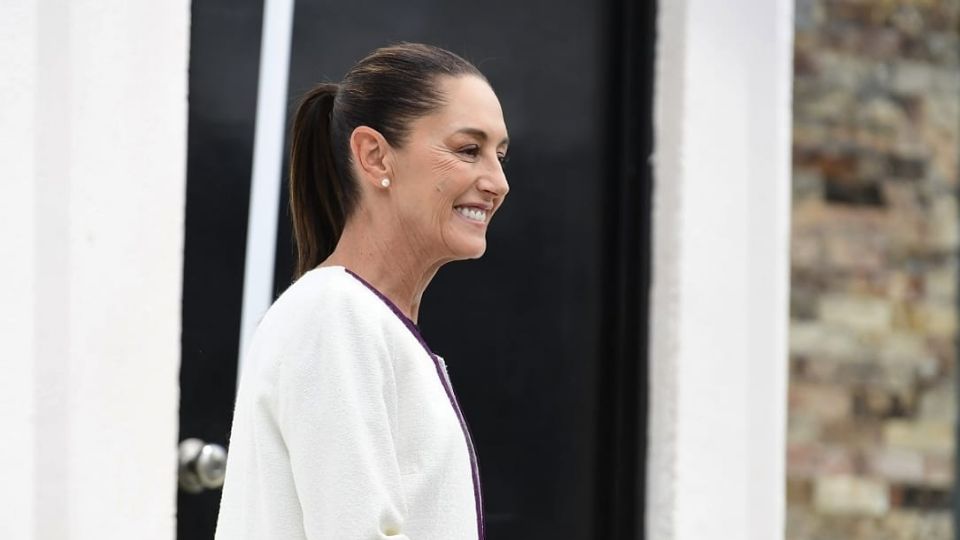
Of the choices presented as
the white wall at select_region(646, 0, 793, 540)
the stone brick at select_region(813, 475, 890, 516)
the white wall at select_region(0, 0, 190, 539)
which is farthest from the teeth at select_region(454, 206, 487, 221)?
the stone brick at select_region(813, 475, 890, 516)

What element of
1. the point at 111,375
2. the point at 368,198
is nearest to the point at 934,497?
the point at 111,375

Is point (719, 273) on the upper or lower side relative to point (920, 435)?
upper

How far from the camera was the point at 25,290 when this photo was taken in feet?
7.18

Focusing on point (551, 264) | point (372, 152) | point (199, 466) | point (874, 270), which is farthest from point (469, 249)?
point (874, 270)

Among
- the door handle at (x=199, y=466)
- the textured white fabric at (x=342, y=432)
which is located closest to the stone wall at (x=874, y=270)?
the door handle at (x=199, y=466)

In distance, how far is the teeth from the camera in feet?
5.32

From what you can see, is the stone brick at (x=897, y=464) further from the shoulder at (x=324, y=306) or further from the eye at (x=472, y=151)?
the shoulder at (x=324, y=306)

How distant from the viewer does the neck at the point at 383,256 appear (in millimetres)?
1582

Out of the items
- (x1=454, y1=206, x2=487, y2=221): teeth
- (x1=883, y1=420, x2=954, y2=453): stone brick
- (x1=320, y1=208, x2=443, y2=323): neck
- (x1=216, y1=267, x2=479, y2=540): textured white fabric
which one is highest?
(x1=454, y1=206, x2=487, y2=221): teeth

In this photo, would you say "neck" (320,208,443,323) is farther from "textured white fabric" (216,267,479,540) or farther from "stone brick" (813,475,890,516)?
"stone brick" (813,475,890,516)

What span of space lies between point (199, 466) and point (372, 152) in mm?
1077

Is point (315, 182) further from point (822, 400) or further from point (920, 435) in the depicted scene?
point (920, 435)

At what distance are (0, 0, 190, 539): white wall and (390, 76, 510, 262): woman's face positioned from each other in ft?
2.77

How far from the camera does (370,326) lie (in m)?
1.44
